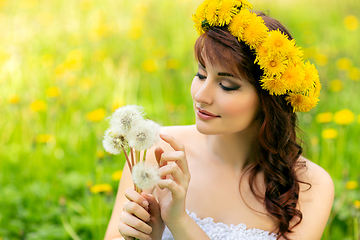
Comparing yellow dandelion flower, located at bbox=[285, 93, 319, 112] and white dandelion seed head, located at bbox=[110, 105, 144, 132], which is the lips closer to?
yellow dandelion flower, located at bbox=[285, 93, 319, 112]

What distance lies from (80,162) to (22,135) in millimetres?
599

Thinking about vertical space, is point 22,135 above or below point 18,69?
below

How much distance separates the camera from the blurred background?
2.17 m

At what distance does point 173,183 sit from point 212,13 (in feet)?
2.27

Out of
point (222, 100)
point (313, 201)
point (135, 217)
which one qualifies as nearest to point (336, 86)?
point (313, 201)

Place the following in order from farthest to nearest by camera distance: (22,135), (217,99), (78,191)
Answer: (22,135) → (78,191) → (217,99)

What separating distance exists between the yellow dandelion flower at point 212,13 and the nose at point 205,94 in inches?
9.1

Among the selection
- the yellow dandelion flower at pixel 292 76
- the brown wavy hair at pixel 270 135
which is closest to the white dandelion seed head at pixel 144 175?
the brown wavy hair at pixel 270 135

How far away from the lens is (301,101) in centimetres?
140

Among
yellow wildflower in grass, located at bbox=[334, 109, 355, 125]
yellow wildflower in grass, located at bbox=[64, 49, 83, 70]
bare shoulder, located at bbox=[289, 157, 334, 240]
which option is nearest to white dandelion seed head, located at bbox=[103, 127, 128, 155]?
bare shoulder, located at bbox=[289, 157, 334, 240]

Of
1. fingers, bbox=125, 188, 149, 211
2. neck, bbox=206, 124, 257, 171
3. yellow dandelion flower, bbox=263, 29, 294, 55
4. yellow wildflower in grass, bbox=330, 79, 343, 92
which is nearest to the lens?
fingers, bbox=125, 188, 149, 211

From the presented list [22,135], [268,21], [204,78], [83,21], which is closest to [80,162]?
[22,135]

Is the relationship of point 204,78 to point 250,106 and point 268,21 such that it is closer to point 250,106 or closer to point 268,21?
point 250,106

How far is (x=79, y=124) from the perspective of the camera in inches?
114
